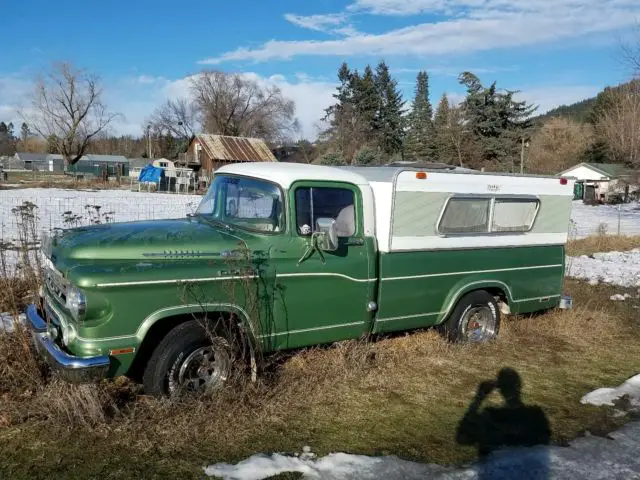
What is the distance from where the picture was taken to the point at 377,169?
6.04 metres

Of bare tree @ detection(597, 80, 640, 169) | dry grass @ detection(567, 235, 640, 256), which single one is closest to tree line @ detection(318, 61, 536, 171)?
bare tree @ detection(597, 80, 640, 169)

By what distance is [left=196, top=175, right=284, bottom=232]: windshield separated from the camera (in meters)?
5.11

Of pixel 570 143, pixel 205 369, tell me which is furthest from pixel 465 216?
pixel 570 143

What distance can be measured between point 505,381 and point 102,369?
390cm

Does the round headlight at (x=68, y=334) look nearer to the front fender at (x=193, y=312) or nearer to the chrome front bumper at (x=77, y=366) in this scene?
the chrome front bumper at (x=77, y=366)

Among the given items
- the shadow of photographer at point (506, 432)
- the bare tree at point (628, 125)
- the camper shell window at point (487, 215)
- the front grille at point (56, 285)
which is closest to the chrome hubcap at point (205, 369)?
the front grille at point (56, 285)

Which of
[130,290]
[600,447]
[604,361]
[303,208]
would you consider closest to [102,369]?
[130,290]

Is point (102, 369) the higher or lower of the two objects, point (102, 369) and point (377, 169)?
the lower

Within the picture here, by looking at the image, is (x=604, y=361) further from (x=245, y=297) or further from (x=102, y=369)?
(x=102, y=369)

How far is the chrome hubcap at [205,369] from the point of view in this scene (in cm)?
455

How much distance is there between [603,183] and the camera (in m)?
52.9

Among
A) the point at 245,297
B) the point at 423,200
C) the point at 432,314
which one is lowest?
the point at 432,314

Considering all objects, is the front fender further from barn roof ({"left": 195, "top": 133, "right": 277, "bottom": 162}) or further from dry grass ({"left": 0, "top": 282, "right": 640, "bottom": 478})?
barn roof ({"left": 195, "top": 133, "right": 277, "bottom": 162})

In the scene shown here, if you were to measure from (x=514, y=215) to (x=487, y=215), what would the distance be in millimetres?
501
